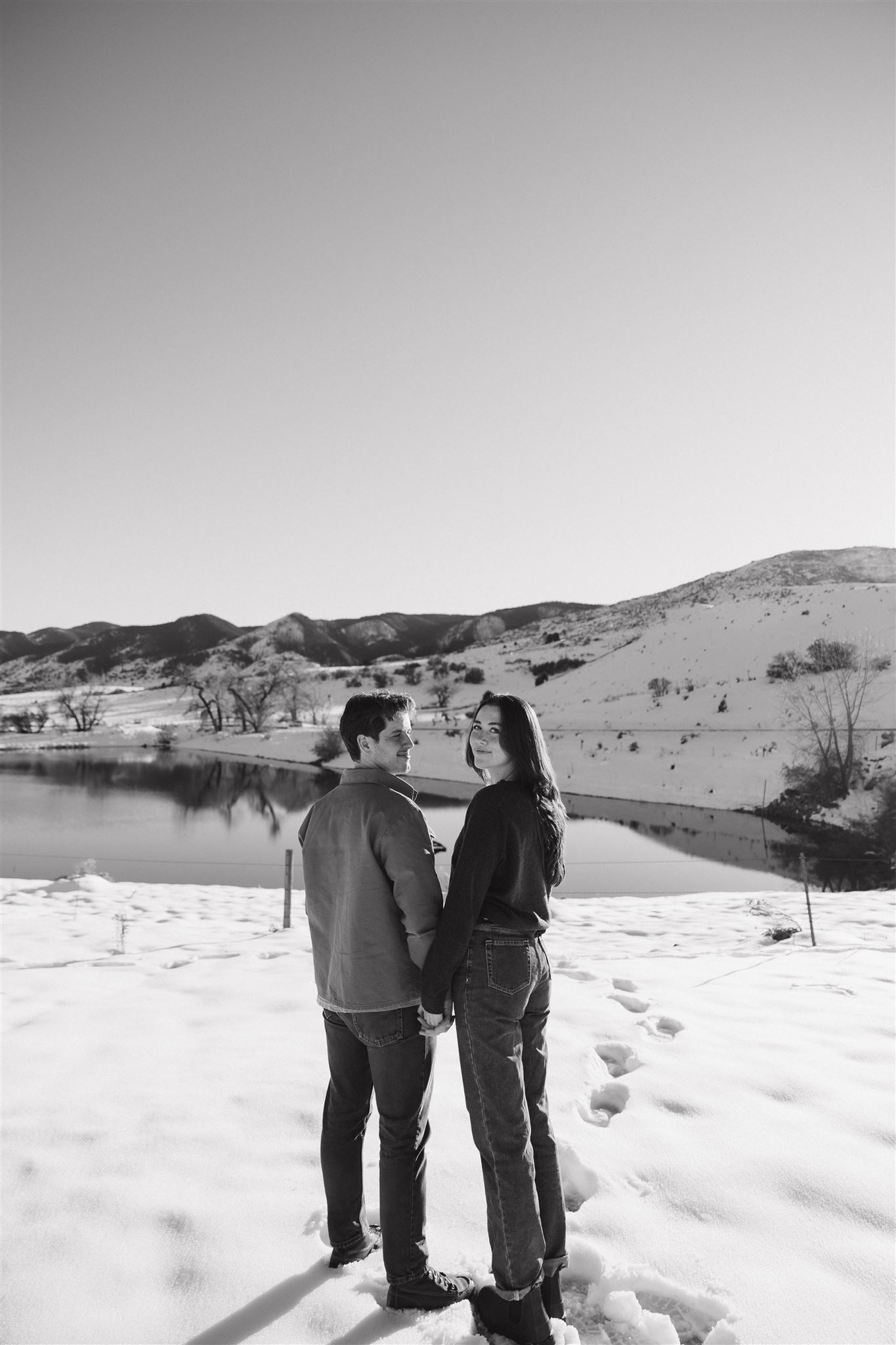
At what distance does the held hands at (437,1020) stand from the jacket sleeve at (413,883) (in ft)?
0.51

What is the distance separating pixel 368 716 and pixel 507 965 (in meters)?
0.99

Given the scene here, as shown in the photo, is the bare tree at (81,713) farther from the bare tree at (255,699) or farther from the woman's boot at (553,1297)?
the woman's boot at (553,1297)

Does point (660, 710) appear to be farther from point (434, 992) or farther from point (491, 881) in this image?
point (434, 992)

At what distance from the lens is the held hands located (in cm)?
233

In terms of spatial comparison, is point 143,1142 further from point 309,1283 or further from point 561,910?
point 561,910

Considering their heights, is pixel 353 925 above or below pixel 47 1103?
above

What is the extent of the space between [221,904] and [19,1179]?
26.2 feet

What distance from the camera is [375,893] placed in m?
2.43

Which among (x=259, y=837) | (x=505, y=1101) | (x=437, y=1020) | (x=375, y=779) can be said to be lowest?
(x=259, y=837)

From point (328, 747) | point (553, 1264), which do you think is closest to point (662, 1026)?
point (553, 1264)

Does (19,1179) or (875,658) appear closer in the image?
(19,1179)

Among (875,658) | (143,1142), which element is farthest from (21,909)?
(875,658)

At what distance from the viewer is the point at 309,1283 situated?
2346 millimetres

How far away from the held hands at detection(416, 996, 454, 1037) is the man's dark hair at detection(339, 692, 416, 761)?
0.90 metres
